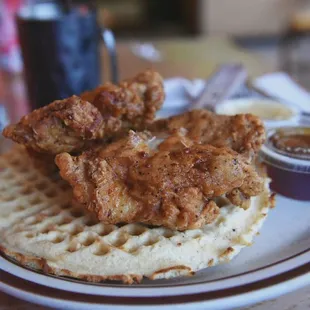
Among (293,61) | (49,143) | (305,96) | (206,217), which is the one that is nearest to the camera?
(206,217)

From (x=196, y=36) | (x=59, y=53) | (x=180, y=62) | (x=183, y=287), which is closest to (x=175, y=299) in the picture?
(x=183, y=287)

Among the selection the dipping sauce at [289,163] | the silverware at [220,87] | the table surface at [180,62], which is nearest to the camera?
the dipping sauce at [289,163]

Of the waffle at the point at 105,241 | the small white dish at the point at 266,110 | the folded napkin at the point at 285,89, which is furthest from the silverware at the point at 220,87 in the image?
the waffle at the point at 105,241

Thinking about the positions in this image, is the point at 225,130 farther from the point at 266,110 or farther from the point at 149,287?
the point at 266,110

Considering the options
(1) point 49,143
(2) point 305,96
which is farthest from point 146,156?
(2) point 305,96

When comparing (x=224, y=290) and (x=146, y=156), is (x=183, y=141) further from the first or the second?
(x=224, y=290)

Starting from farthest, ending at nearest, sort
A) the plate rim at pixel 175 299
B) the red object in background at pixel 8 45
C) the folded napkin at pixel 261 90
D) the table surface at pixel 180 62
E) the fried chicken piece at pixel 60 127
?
the red object in background at pixel 8 45 → the table surface at pixel 180 62 → the folded napkin at pixel 261 90 → the fried chicken piece at pixel 60 127 → the plate rim at pixel 175 299

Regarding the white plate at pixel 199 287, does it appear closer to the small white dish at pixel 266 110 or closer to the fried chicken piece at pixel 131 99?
the fried chicken piece at pixel 131 99
